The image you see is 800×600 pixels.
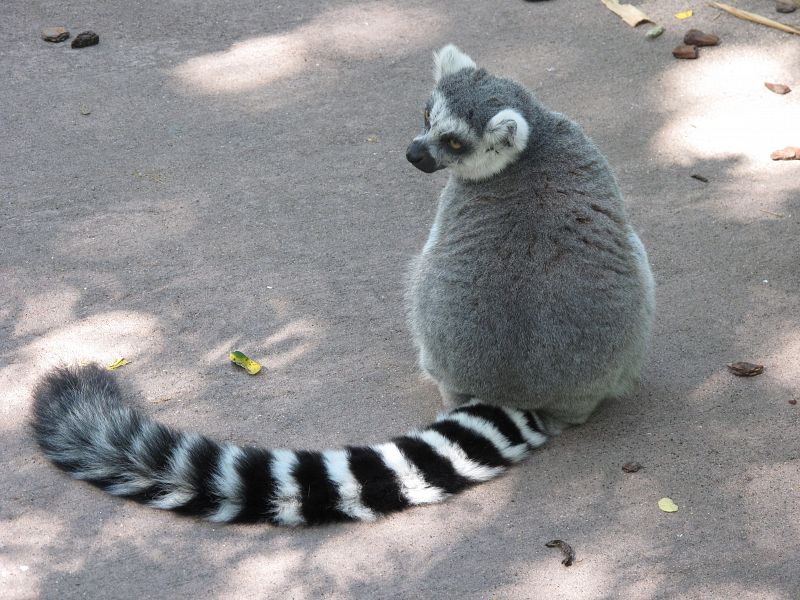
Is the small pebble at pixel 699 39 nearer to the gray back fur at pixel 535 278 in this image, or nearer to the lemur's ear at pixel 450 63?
the lemur's ear at pixel 450 63

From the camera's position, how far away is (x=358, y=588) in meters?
3.91

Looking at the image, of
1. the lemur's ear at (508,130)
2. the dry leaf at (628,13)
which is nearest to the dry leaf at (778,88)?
the dry leaf at (628,13)

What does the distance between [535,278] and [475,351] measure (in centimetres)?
43

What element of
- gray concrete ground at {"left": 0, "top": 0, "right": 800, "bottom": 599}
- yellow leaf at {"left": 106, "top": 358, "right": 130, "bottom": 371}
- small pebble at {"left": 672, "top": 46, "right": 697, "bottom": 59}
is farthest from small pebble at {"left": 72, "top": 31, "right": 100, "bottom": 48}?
small pebble at {"left": 672, "top": 46, "right": 697, "bottom": 59}

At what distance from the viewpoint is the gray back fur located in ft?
14.7

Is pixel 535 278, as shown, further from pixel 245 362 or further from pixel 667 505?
pixel 245 362

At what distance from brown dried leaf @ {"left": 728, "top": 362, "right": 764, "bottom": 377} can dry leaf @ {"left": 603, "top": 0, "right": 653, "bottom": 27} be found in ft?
14.7

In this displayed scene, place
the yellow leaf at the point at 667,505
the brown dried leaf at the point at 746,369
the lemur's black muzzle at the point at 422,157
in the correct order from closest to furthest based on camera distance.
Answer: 1. the yellow leaf at the point at 667,505
2. the lemur's black muzzle at the point at 422,157
3. the brown dried leaf at the point at 746,369

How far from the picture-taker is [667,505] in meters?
4.33

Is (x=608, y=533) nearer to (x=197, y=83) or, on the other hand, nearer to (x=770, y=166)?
(x=770, y=166)

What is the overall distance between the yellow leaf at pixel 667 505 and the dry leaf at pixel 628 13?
5.54 meters

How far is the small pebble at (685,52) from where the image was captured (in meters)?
8.25

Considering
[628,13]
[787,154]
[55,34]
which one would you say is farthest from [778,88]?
[55,34]

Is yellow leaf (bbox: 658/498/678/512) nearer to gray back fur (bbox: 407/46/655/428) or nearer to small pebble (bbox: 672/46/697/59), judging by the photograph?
gray back fur (bbox: 407/46/655/428)
